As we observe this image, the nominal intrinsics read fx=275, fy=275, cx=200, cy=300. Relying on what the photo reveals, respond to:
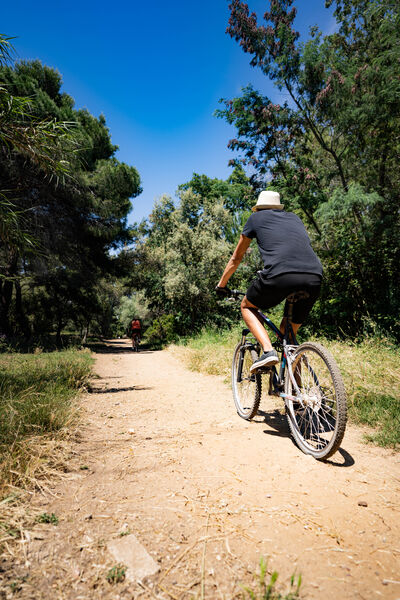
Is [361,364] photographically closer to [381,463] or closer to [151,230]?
[381,463]

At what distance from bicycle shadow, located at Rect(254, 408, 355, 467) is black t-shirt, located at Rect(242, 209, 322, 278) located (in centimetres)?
149

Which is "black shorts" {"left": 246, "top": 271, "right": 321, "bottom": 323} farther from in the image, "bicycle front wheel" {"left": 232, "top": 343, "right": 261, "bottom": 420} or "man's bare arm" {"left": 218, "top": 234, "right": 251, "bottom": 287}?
"bicycle front wheel" {"left": 232, "top": 343, "right": 261, "bottom": 420}

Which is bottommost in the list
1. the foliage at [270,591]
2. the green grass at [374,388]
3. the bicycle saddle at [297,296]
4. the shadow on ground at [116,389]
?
the shadow on ground at [116,389]

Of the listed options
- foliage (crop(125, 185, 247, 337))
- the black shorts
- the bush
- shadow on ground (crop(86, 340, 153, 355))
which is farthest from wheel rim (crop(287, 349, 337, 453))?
the bush

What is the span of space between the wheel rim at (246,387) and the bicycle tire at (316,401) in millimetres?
572

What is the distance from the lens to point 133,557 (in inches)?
45.6

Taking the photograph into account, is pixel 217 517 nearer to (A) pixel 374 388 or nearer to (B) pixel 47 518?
(B) pixel 47 518

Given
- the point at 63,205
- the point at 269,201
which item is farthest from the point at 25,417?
the point at 63,205

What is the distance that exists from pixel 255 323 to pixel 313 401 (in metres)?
0.89

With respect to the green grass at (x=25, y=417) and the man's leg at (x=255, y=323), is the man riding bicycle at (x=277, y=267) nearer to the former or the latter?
the man's leg at (x=255, y=323)

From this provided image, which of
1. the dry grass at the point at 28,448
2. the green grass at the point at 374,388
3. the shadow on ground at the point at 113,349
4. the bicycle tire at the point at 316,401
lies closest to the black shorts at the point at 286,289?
the bicycle tire at the point at 316,401

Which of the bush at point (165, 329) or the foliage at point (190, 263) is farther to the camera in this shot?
the bush at point (165, 329)

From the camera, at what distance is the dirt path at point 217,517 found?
3.49ft

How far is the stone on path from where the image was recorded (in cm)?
109
